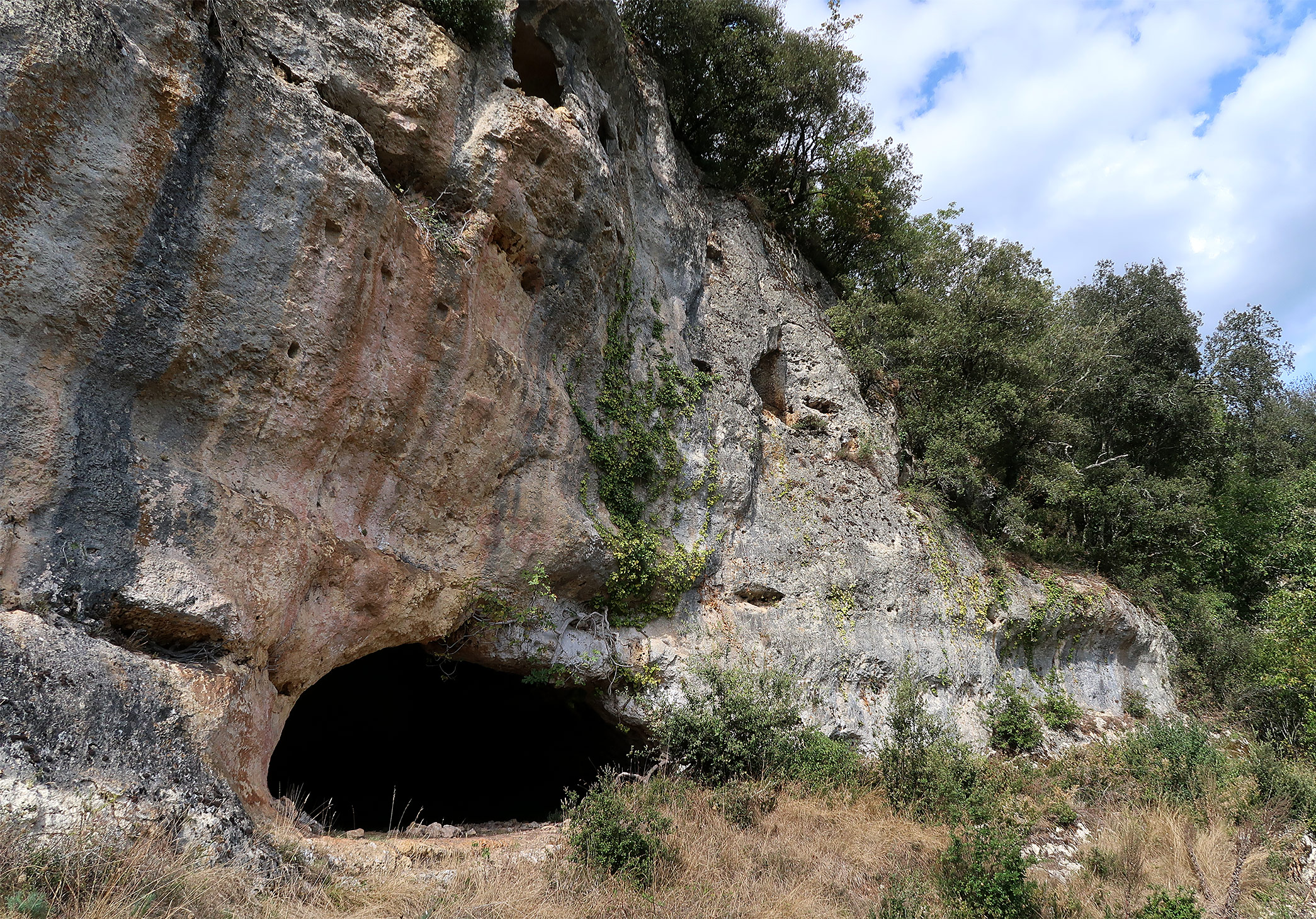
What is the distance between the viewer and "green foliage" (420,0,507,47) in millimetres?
7379

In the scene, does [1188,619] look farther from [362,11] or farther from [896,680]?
[362,11]

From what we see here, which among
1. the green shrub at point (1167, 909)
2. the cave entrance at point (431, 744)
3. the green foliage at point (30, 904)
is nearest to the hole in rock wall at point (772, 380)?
the cave entrance at point (431, 744)

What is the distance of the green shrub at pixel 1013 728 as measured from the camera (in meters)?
11.3

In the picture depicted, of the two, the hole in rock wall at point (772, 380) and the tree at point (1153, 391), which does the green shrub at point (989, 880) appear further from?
the tree at point (1153, 391)

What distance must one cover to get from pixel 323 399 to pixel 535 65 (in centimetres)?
565

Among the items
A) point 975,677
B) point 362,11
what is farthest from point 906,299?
point 362,11

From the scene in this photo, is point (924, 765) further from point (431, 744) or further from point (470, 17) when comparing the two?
point (470, 17)

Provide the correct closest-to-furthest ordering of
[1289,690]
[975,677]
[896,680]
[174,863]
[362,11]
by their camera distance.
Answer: [174,863], [362,11], [896,680], [975,677], [1289,690]

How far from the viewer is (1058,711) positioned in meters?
12.1

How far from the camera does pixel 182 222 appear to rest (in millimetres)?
5207

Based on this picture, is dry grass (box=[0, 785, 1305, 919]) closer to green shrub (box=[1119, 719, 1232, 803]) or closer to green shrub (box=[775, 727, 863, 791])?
green shrub (box=[775, 727, 863, 791])

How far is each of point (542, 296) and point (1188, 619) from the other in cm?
1549

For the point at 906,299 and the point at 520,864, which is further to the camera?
the point at 906,299

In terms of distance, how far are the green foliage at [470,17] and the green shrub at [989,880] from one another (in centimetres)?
919
